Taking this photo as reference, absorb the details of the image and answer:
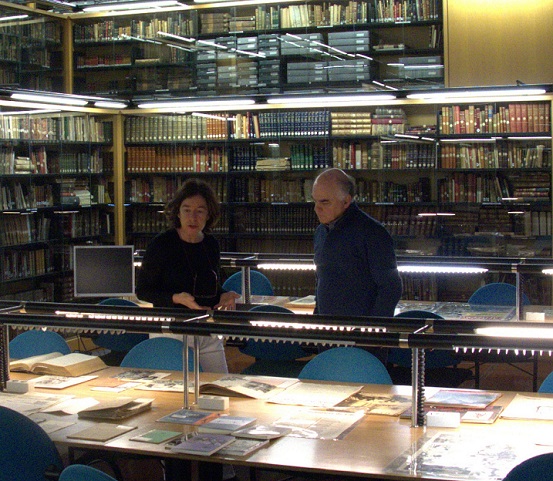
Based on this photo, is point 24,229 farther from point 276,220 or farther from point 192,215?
point 192,215

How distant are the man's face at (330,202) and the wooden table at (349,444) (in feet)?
3.75

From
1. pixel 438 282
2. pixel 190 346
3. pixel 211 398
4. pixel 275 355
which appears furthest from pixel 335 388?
pixel 438 282

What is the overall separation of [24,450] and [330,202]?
1.98m

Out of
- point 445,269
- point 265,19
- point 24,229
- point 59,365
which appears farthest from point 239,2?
point 59,365

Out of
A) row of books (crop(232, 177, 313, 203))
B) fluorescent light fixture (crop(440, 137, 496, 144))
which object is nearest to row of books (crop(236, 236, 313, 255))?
row of books (crop(232, 177, 313, 203))

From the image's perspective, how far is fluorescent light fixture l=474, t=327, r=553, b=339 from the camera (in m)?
2.98

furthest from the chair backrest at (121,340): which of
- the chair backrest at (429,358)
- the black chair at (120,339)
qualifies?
the chair backrest at (429,358)

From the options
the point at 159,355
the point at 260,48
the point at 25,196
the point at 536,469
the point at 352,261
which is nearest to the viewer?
the point at 536,469

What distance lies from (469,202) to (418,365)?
18.8ft

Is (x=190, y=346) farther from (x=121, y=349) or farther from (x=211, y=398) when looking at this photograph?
(x=121, y=349)

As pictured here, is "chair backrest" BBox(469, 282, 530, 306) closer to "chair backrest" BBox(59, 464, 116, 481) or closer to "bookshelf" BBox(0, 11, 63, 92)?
"chair backrest" BBox(59, 464, 116, 481)

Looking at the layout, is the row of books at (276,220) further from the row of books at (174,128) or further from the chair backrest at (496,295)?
the chair backrest at (496,295)

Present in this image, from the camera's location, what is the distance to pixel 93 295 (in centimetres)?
680

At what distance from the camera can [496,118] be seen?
871cm
